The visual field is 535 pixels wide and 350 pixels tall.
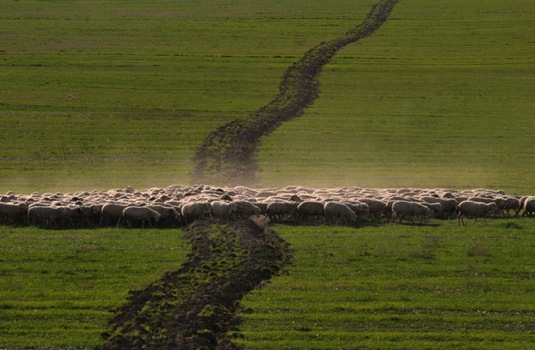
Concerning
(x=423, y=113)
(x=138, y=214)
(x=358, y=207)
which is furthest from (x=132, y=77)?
(x=358, y=207)

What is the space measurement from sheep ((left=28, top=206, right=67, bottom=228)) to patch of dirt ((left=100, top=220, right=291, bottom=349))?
4977mm

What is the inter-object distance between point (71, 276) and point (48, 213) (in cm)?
688

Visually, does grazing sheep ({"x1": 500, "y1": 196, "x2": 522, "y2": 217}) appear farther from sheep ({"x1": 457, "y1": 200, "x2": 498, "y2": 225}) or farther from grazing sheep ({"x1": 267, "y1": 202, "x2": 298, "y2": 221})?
grazing sheep ({"x1": 267, "y1": 202, "x2": 298, "y2": 221})

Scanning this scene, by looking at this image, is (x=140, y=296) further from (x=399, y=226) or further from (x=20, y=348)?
(x=399, y=226)

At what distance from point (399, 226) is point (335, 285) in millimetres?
7722

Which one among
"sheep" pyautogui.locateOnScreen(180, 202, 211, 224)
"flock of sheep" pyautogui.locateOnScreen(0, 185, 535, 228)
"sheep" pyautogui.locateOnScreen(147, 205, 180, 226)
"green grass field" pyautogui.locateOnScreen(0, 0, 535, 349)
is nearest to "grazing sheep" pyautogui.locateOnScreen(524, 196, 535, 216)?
"flock of sheep" pyautogui.locateOnScreen(0, 185, 535, 228)

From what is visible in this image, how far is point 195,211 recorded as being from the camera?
3142cm

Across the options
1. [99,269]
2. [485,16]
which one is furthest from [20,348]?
[485,16]

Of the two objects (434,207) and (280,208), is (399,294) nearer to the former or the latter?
(280,208)

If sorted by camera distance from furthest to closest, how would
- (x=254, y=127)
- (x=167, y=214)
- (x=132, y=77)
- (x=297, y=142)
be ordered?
(x=132, y=77)
(x=254, y=127)
(x=297, y=142)
(x=167, y=214)

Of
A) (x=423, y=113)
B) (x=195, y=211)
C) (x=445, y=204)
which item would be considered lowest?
(x=195, y=211)

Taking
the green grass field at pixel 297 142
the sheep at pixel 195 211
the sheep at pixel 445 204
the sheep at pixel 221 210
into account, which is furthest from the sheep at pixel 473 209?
the sheep at pixel 195 211

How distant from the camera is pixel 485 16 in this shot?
9606cm

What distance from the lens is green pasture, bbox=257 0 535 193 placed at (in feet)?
149
